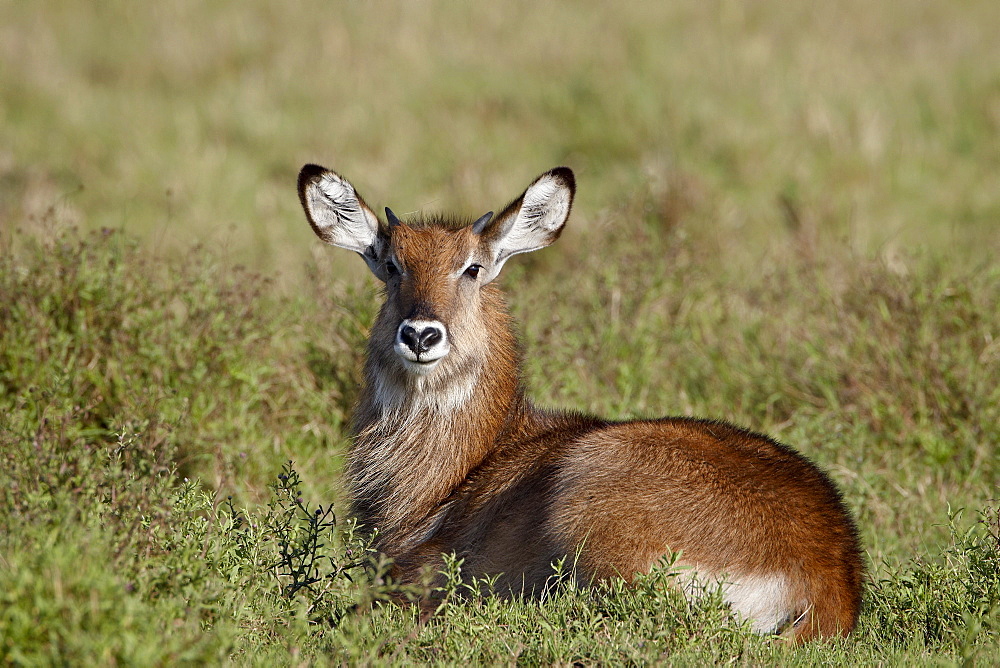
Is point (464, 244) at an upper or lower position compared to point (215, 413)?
upper

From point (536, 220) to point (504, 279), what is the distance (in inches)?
58.5

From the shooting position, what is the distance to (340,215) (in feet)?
16.0

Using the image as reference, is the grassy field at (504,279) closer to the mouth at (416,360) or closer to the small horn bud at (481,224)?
the mouth at (416,360)

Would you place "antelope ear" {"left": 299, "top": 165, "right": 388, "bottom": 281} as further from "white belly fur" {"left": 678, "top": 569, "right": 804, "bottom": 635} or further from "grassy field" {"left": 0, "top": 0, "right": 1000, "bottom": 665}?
"white belly fur" {"left": 678, "top": 569, "right": 804, "bottom": 635}

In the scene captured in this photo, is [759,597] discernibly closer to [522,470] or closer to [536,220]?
[522,470]

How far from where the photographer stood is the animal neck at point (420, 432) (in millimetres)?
4551

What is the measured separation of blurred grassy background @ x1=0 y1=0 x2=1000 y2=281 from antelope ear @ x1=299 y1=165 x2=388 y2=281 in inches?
92.6

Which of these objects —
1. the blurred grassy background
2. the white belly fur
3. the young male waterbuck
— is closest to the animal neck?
the young male waterbuck

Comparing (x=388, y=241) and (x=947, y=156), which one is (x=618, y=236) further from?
(x=947, y=156)

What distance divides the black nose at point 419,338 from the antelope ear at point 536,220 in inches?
27.1

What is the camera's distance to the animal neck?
4.55 m

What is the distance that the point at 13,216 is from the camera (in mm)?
8516

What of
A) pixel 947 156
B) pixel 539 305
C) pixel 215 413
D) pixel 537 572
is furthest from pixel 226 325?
pixel 947 156

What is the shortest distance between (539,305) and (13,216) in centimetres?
444
